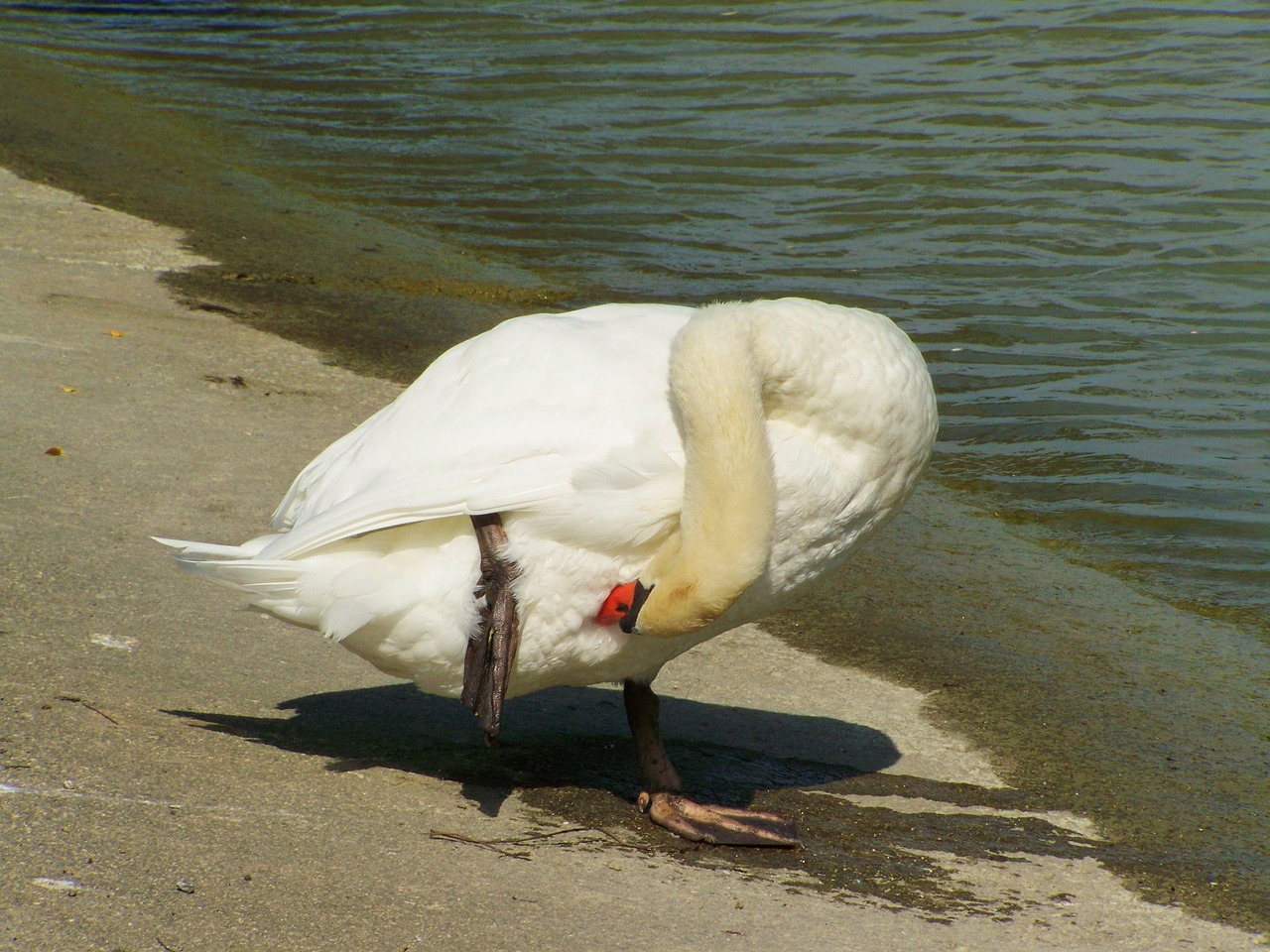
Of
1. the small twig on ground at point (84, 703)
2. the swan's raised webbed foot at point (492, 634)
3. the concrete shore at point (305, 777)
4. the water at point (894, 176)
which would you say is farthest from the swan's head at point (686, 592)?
the water at point (894, 176)

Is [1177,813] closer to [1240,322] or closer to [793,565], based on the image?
[793,565]

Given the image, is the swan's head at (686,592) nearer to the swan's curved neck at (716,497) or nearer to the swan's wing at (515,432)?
the swan's curved neck at (716,497)

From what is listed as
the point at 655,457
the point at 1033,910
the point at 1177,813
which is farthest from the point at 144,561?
the point at 1177,813

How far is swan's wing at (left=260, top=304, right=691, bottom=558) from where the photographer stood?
11.1 feet

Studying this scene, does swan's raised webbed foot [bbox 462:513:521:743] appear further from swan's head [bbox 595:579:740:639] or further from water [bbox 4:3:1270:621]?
water [bbox 4:3:1270:621]

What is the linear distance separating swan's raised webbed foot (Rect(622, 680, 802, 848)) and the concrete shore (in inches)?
3.3

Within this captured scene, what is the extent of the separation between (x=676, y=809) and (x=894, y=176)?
7.88 meters

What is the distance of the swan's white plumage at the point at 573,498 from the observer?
11.1ft

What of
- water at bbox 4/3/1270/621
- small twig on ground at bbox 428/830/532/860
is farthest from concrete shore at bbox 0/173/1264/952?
water at bbox 4/3/1270/621

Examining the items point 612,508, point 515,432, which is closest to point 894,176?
point 515,432

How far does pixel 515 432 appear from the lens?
11.4 feet

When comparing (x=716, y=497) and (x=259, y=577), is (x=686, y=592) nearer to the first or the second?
(x=716, y=497)

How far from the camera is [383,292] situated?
8305mm

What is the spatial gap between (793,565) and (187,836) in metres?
1.47
